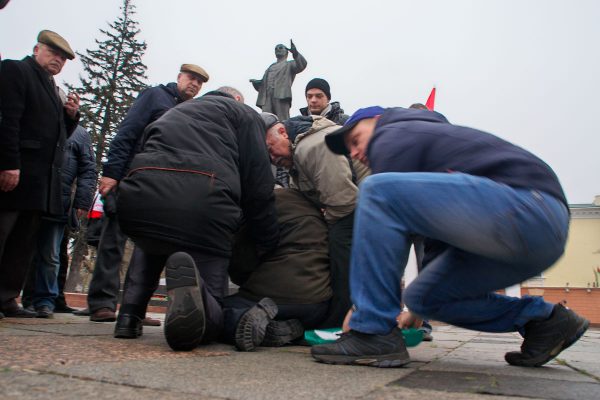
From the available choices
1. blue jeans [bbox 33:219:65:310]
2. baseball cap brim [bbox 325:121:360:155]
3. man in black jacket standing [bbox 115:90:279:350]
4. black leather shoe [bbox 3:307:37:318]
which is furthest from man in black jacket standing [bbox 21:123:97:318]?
baseball cap brim [bbox 325:121:360:155]

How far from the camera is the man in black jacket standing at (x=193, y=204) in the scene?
220 cm

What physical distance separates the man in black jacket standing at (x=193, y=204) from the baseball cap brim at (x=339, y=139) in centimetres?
46

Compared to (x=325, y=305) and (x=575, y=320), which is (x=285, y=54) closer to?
(x=325, y=305)

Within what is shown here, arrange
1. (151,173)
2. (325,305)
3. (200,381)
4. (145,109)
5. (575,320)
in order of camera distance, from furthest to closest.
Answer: (145,109) → (325,305) → (151,173) → (575,320) → (200,381)

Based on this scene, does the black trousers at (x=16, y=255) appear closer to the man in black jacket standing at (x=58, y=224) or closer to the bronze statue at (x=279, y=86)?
the man in black jacket standing at (x=58, y=224)

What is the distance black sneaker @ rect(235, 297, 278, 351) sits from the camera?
2.42 metres

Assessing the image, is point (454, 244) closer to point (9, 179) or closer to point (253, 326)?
point (253, 326)

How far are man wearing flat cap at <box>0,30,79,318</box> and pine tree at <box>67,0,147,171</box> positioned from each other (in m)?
19.3

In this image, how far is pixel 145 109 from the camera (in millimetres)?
3984

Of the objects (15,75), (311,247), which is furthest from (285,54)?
(311,247)

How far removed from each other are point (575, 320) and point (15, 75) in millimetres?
3741

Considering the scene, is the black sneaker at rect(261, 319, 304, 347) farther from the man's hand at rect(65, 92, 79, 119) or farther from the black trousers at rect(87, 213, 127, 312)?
the man's hand at rect(65, 92, 79, 119)

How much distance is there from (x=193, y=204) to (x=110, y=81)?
2441 centimetres

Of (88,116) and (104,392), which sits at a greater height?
(88,116)
